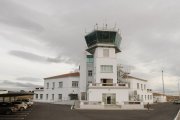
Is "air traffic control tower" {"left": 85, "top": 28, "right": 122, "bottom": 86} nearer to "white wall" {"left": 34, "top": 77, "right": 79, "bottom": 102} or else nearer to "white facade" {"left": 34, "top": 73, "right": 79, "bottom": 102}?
"white facade" {"left": 34, "top": 73, "right": 79, "bottom": 102}

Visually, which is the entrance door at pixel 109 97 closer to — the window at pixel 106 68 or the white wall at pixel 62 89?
the window at pixel 106 68

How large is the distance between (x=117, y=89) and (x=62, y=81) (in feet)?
68.3

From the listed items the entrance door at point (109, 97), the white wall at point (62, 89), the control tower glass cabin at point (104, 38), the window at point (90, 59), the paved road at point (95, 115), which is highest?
the control tower glass cabin at point (104, 38)

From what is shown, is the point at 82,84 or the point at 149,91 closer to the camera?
the point at 82,84

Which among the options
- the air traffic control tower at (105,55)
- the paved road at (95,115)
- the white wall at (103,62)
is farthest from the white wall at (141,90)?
the paved road at (95,115)

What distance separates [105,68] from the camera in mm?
54844

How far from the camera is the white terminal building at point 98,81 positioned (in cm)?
5066

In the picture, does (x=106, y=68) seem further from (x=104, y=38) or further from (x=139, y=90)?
(x=139, y=90)

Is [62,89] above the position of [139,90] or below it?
above

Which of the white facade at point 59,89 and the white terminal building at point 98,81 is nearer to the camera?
the white terminal building at point 98,81

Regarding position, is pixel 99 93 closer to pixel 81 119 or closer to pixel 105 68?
pixel 105 68

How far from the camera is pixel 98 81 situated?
54.1 meters

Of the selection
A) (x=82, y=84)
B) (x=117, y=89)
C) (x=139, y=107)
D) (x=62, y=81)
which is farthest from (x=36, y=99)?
(x=139, y=107)

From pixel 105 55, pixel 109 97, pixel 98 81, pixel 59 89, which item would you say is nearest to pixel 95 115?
pixel 109 97
